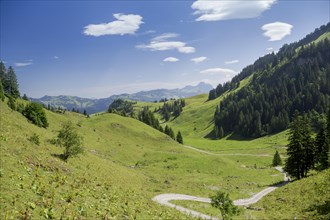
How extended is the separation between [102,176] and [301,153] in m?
45.8

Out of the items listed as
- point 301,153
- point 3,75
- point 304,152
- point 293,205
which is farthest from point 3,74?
point 293,205

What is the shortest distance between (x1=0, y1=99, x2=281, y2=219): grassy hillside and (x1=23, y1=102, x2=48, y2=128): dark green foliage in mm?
3366

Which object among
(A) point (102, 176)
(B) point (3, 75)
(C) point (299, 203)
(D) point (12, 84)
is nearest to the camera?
(A) point (102, 176)

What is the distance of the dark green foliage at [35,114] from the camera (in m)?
59.5

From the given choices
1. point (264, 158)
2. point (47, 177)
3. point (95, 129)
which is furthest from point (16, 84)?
point (47, 177)

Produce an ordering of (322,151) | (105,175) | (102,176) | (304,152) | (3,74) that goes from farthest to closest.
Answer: (3,74), (322,151), (304,152), (105,175), (102,176)

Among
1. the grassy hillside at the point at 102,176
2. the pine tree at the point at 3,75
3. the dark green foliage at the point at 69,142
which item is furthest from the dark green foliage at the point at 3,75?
the dark green foliage at the point at 69,142

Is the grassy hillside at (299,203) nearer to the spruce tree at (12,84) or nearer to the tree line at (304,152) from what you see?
the tree line at (304,152)

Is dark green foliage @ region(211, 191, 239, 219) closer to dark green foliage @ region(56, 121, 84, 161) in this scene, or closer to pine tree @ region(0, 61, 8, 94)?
dark green foliage @ region(56, 121, 84, 161)

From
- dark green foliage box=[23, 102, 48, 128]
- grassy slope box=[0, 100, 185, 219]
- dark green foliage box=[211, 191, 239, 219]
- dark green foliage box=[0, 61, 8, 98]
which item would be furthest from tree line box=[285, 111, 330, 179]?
dark green foliage box=[0, 61, 8, 98]

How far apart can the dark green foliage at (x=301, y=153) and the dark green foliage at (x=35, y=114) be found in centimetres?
5623

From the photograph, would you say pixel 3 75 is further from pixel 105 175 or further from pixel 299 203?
pixel 299 203

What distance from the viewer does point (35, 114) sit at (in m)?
60.3

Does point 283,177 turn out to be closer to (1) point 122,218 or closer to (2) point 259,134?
(1) point 122,218
